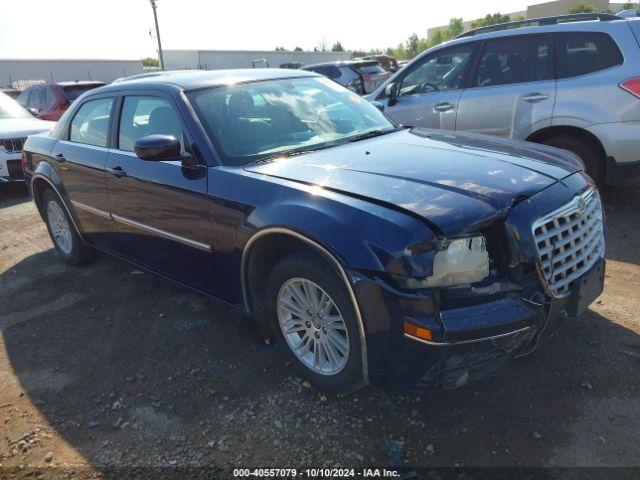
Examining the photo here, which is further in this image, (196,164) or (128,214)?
(128,214)

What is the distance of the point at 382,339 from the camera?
242cm

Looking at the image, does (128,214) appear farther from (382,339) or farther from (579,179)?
(579,179)

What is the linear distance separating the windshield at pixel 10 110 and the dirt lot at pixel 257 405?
6.25 metres

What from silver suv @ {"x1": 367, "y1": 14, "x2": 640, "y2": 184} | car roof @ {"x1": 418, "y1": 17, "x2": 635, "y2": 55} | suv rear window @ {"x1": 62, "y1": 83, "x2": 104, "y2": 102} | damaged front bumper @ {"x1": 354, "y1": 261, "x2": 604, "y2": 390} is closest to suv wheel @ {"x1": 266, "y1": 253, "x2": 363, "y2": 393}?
damaged front bumper @ {"x1": 354, "y1": 261, "x2": 604, "y2": 390}

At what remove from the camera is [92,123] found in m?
4.54

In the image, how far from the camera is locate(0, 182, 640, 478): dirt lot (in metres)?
2.51

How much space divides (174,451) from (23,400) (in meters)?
1.19

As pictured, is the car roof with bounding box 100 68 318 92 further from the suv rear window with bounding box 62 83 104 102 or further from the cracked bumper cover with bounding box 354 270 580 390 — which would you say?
the suv rear window with bounding box 62 83 104 102

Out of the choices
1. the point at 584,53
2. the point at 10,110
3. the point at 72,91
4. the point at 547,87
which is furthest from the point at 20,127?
the point at 584,53

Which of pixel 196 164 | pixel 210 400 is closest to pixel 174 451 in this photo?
pixel 210 400

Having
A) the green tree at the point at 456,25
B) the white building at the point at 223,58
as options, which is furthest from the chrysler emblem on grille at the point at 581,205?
the green tree at the point at 456,25

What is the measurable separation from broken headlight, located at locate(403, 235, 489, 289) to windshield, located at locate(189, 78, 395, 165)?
1399 millimetres

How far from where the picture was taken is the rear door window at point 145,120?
3.58 meters

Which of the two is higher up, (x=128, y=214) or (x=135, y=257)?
(x=128, y=214)
